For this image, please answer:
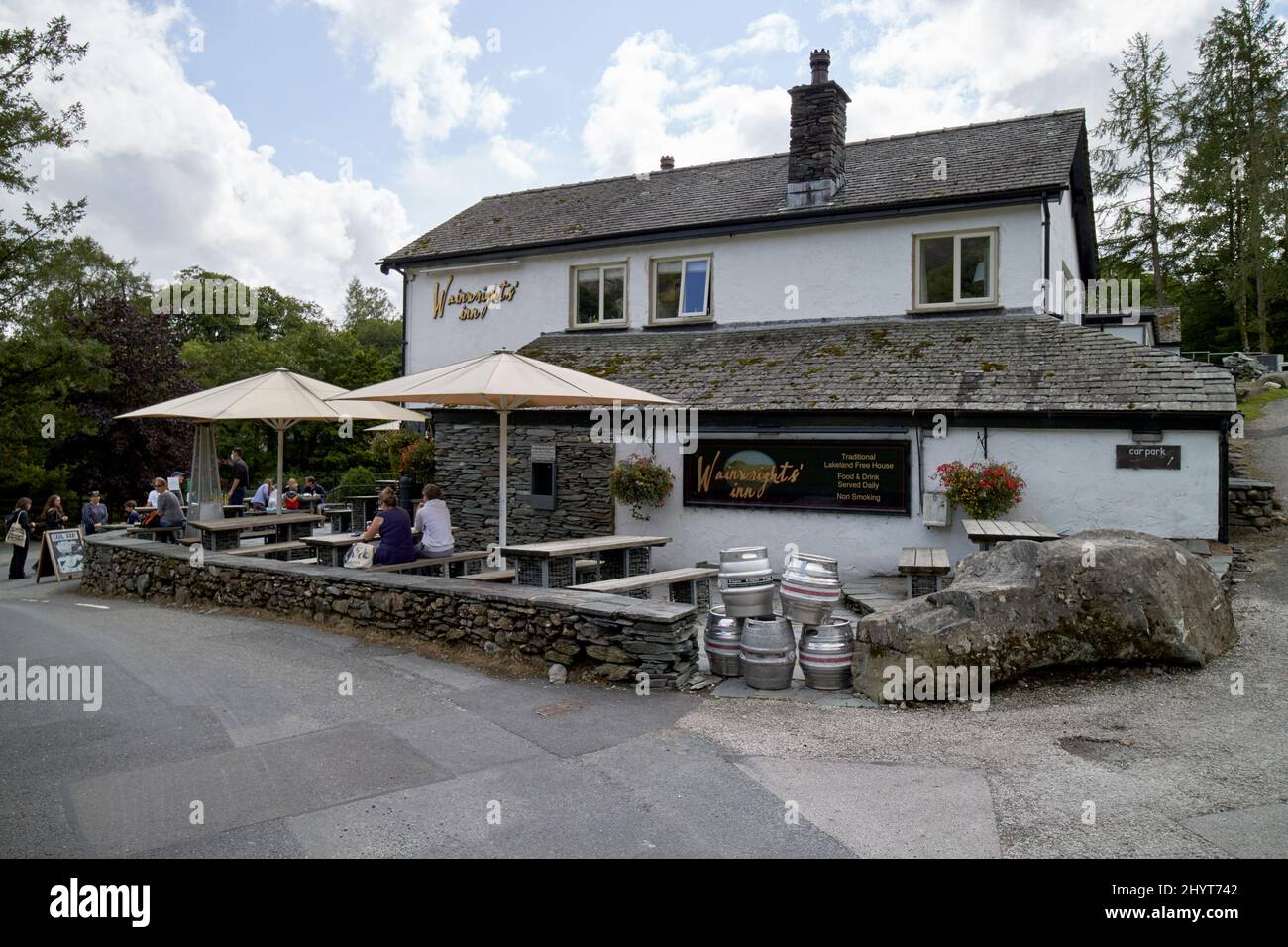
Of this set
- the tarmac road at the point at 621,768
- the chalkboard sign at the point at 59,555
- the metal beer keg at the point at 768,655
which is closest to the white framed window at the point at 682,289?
the metal beer keg at the point at 768,655

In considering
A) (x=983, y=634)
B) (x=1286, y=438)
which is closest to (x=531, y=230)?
(x=983, y=634)

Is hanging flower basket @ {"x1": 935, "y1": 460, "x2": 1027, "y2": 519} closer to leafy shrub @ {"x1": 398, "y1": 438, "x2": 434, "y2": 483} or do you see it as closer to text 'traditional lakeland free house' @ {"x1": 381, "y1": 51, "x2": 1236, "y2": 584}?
text 'traditional lakeland free house' @ {"x1": 381, "y1": 51, "x2": 1236, "y2": 584}

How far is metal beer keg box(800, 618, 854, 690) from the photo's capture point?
7.22 metres

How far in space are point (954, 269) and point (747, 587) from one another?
8681mm

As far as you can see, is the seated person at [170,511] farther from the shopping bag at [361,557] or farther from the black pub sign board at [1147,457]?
the black pub sign board at [1147,457]

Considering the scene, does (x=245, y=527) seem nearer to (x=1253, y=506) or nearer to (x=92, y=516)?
(x=92, y=516)

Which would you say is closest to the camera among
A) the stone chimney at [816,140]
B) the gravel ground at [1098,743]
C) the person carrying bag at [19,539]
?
the gravel ground at [1098,743]

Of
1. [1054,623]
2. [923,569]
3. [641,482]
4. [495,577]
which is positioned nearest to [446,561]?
[495,577]

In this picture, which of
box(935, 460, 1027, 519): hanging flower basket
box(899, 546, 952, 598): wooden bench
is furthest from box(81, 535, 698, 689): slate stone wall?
box(935, 460, 1027, 519): hanging flower basket

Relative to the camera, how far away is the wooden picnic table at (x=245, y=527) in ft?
44.2

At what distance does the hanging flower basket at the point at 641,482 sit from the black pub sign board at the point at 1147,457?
21.1 feet

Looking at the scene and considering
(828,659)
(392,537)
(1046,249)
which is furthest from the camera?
(1046,249)

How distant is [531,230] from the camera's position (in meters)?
18.3

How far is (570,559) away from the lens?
410 inches
